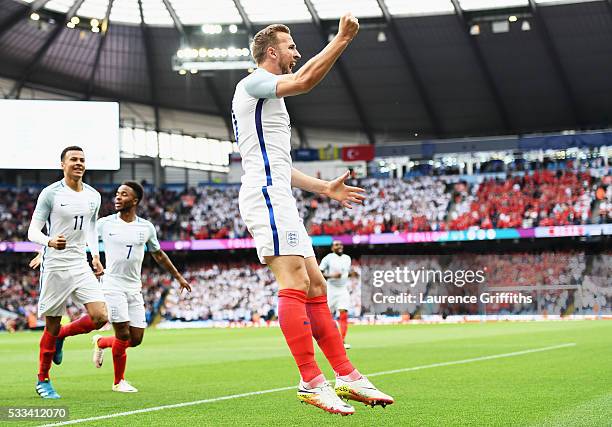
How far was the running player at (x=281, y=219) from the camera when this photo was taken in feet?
20.1

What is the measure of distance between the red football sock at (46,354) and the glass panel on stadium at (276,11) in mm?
34118

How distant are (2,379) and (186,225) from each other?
36.3 m

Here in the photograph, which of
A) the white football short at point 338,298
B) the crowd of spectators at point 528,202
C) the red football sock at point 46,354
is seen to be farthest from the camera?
the crowd of spectators at point 528,202

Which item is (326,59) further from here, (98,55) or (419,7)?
(98,55)

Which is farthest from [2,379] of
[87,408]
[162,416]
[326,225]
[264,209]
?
[326,225]

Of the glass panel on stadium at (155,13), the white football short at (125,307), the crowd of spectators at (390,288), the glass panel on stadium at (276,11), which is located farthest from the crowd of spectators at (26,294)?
the white football short at (125,307)

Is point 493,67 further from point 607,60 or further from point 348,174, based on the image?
point 348,174

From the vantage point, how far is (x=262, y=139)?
20.7 feet

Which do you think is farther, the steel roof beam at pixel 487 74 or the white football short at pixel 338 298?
the steel roof beam at pixel 487 74

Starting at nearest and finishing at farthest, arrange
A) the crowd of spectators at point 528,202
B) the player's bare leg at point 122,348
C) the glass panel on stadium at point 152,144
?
the player's bare leg at point 122,348
the crowd of spectators at point 528,202
the glass panel on stadium at point 152,144

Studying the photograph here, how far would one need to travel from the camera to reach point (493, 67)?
1810 inches

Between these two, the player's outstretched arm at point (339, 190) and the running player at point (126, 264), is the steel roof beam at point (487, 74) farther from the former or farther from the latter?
the player's outstretched arm at point (339, 190)

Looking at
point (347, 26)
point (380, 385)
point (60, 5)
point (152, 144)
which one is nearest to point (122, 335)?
point (380, 385)

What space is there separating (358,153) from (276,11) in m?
10.8
